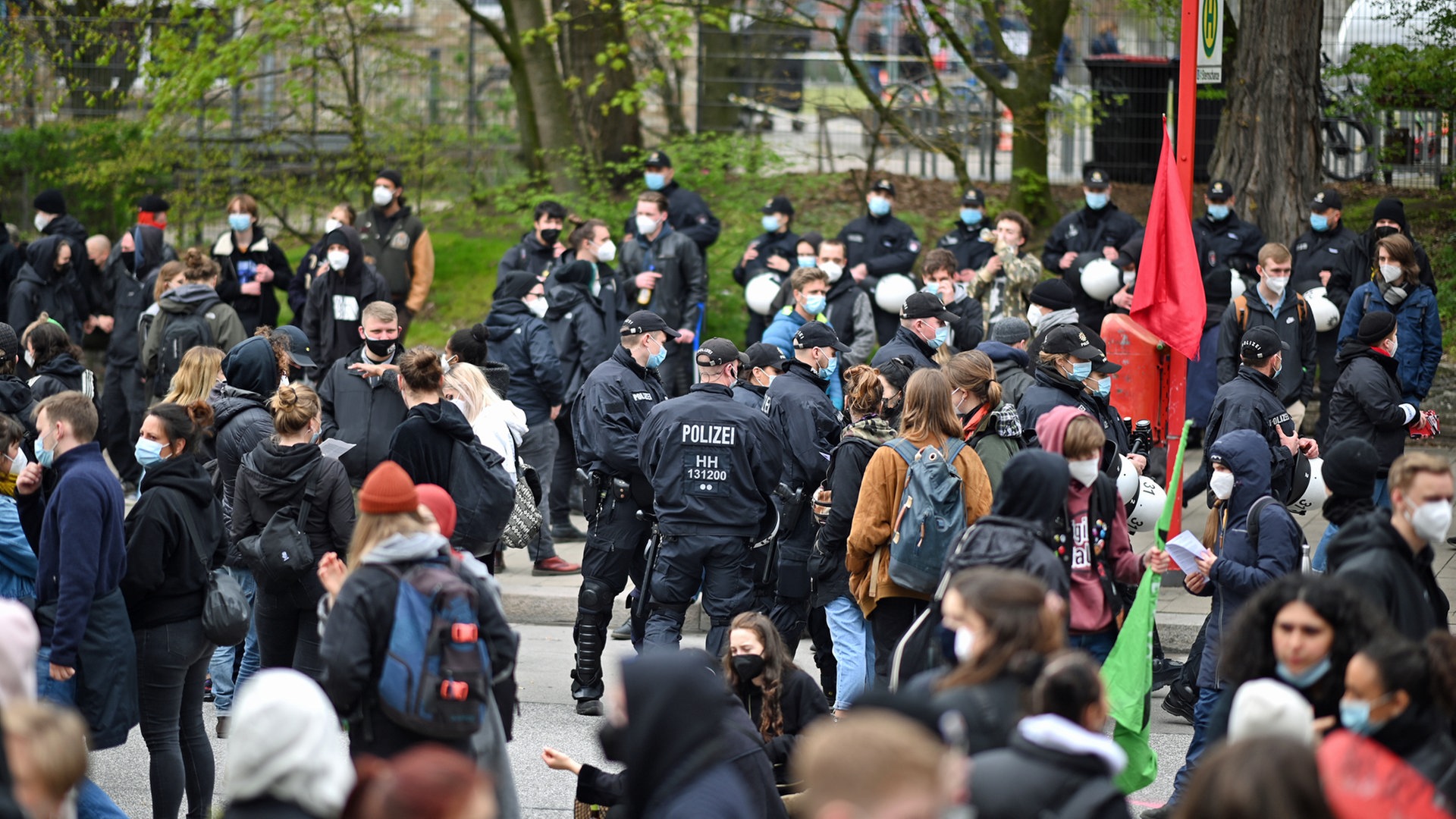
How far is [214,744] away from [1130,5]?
496 inches

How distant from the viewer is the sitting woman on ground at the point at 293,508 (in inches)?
283

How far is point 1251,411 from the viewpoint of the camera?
8211 mm

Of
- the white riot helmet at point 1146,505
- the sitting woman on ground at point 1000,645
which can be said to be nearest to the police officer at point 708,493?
the white riot helmet at point 1146,505

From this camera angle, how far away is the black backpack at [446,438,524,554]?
7859 millimetres

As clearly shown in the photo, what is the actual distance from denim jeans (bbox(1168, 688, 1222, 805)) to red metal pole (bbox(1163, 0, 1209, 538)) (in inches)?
103

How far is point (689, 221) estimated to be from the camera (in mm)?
13914

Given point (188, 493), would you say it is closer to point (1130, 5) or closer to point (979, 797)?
point (979, 797)

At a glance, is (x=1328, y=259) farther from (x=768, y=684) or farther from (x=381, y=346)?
(x=768, y=684)

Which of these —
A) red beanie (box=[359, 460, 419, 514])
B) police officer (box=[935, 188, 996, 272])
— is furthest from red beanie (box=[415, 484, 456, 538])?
police officer (box=[935, 188, 996, 272])

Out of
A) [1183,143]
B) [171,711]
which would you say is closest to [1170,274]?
[1183,143]

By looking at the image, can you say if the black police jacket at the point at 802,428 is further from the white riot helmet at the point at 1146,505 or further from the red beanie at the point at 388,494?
the red beanie at the point at 388,494

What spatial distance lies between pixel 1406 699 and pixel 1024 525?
5.40ft

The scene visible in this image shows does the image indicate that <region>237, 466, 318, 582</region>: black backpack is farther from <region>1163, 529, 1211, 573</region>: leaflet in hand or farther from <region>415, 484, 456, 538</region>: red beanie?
<region>1163, 529, 1211, 573</region>: leaflet in hand

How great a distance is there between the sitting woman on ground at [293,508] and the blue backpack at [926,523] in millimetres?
2509
